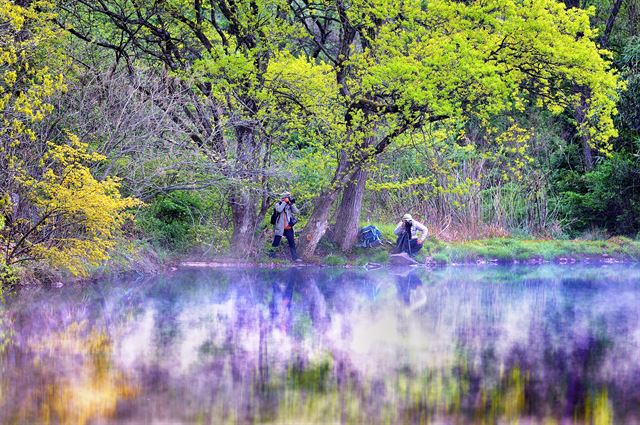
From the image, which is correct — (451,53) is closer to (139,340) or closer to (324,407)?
(139,340)

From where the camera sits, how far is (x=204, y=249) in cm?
2378

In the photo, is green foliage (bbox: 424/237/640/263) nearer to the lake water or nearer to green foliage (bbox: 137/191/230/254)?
the lake water

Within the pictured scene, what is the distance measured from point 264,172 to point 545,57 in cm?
702

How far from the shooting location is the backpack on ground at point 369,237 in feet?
80.8

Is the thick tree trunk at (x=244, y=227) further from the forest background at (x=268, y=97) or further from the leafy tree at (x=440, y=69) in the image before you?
the leafy tree at (x=440, y=69)

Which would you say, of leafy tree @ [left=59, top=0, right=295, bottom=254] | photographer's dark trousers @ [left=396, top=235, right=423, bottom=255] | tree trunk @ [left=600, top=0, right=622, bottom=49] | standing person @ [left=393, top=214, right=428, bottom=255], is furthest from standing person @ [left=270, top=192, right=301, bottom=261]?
tree trunk @ [left=600, top=0, right=622, bottom=49]

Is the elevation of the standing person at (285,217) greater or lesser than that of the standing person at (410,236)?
greater

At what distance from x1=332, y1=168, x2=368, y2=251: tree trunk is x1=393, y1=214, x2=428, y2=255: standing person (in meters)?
1.09

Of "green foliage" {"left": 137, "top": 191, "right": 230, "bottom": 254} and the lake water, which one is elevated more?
"green foliage" {"left": 137, "top": 191, "right": 230, "bottom": 254}

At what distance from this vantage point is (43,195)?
58.6 ft

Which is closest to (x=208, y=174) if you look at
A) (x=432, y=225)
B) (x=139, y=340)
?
(x=432, y=225)

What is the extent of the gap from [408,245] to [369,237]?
101cm

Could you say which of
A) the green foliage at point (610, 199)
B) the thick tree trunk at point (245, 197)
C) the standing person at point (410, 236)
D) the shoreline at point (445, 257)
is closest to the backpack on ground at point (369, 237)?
the shoreline at point (445, 257)

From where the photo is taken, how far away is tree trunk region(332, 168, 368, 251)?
2448 cm
